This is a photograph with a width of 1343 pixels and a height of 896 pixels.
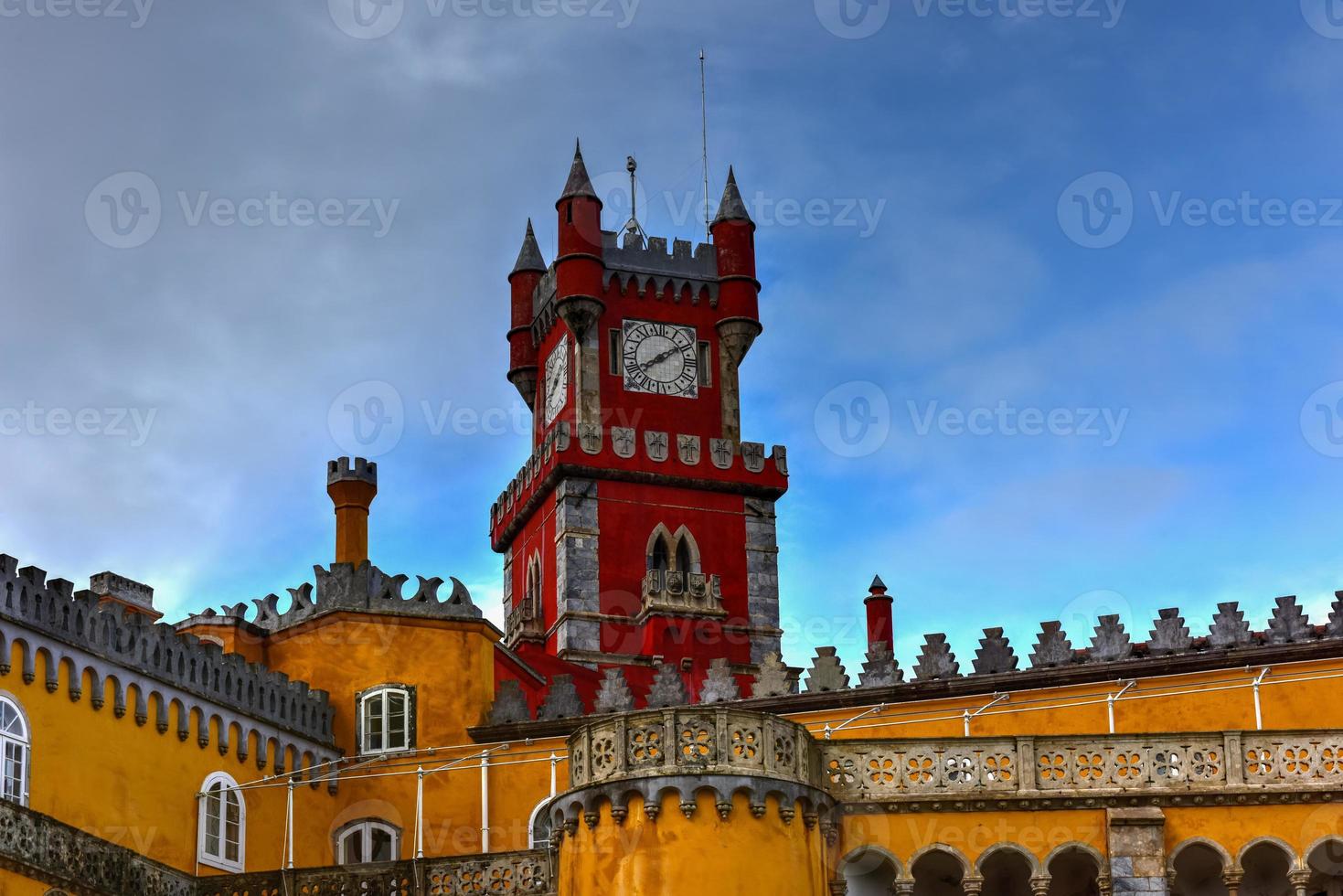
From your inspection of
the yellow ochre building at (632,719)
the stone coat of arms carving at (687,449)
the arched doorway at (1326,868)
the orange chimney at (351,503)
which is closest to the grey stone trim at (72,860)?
the yellow ochre building at (632,719)

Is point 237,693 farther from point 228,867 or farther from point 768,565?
point 768,565

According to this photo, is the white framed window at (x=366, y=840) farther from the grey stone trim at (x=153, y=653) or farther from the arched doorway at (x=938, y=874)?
the arched doorway at (x=938, y=874)

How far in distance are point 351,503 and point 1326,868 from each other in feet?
75.0

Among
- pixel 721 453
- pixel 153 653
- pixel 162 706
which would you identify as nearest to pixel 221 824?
pixel 162 706

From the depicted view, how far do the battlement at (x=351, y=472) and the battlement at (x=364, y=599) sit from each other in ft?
11.5

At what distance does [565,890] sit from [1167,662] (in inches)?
544

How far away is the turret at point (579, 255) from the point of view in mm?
62906

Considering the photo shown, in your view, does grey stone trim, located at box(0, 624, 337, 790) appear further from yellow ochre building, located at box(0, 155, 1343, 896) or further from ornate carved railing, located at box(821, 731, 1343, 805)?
ornate carved railing, located at box(821, 731, 1343, 805)

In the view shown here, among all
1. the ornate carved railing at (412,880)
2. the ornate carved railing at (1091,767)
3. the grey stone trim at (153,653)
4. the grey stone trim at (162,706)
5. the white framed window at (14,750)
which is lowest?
the ornate carved railing at (412,880)

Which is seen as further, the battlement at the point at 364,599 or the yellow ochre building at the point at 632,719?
the battlement at the point at 364,599

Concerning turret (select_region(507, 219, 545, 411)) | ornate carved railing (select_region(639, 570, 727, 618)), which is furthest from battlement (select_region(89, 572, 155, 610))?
turret (select_region(507, 219, 545, 411))

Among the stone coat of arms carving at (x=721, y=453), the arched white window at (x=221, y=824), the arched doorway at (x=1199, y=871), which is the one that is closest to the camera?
the arched doorway at (x=1199, y=871)

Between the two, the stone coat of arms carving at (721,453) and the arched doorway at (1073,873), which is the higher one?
the stone coat of arms carving at (721,453)

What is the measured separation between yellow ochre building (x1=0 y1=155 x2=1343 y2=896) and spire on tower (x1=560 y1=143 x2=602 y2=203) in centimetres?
11
